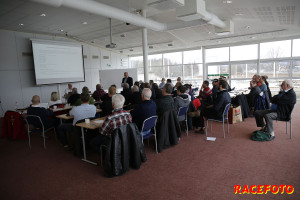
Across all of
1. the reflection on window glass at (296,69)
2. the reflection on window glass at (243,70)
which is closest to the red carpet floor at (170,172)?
the reflection on window glass at (296,69)

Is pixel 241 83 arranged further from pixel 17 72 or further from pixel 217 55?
pixel 17 72

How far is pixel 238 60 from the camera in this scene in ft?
38.2

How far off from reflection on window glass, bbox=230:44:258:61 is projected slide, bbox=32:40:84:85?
29.8 feet

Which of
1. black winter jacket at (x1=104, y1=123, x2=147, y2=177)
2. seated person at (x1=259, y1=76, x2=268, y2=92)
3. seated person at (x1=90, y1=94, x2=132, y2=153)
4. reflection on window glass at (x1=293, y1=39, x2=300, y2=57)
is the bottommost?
black winter jacket at (x1=104, y1=123, x2=147, y2=177)

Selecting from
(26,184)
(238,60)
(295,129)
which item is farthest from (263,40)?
(26,184)

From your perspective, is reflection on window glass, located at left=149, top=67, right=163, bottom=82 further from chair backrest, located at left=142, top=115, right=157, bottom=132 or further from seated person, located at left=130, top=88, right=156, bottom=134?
chair backrest, located at left=142, top=115, right=157, bottom=132

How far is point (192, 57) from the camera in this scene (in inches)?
528

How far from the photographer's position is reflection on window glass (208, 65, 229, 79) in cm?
1218

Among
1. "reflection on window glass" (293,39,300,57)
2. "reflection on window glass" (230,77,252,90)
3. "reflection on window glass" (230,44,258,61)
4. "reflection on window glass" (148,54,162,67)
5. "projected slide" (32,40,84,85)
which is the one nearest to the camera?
"projected slide" (32,40,84,85)

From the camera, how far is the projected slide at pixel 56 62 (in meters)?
8.47

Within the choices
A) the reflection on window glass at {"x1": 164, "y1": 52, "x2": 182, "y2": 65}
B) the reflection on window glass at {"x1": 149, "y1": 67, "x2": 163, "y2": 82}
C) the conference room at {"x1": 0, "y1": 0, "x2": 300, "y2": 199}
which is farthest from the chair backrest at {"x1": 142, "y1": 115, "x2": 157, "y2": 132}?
the reflection on window glass at {"x1": 149, "y1": 67, "x2": 163, "y2": 82}

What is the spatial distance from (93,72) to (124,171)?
10.2 metres

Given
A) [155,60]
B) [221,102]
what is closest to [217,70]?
[155,60]

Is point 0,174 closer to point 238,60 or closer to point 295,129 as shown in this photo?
point 295,129
